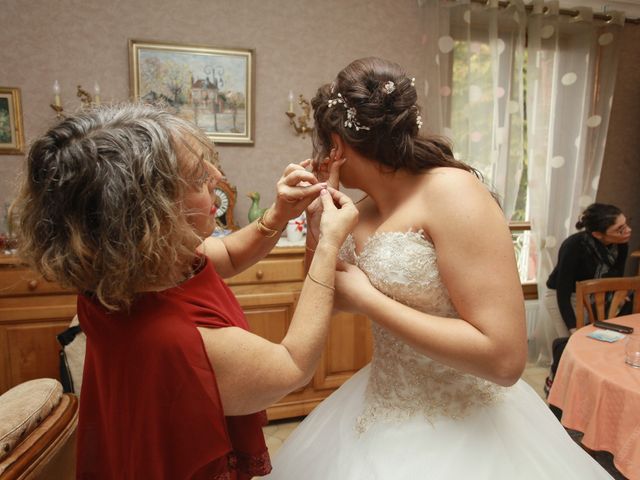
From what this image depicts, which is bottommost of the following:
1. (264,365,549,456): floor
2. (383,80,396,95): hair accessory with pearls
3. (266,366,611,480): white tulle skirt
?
(264,365,549,456): floor

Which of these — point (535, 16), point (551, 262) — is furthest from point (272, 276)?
point (535, 16)

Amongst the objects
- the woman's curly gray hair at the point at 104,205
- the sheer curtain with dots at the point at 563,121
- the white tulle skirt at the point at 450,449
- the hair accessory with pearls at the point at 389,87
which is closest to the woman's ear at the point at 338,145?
the hair accessory with pearls at the point at 389,87

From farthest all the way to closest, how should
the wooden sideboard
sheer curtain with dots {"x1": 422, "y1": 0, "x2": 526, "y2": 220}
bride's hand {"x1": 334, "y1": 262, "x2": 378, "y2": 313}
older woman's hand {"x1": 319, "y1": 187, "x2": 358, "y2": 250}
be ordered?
1. sheer curtain with dots {"x1": 422, "y1": 0, "x2": 526, "y2": 220}
2. the wooden sideboard
3. bride's hand {"x1": 334, "y1": 262, "x2": 378, "y2": 313}
4. older woman's hand {"x1": 319, "y1": 187, "x2": 358, "y2": 250}

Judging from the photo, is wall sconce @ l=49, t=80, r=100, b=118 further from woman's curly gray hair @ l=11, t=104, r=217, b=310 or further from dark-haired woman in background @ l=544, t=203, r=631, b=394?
dark-haired woman in background @ l=544, t=203, r=631, b=394

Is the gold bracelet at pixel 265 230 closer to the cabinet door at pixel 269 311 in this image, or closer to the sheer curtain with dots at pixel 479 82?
the cabinet door at pixel 269 311

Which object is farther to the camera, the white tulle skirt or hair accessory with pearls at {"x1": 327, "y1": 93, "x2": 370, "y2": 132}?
hair accessory with pearls at {"x1": 327, "y1": 93, "x2": 370, "y2": 132}

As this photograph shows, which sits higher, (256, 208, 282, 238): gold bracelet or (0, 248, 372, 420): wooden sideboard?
(256, 208, 282, 238): gold bracelet

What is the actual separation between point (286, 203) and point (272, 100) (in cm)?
196

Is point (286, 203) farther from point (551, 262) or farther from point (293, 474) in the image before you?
point (551, 262)

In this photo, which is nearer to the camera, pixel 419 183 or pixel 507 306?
pixel 507 306

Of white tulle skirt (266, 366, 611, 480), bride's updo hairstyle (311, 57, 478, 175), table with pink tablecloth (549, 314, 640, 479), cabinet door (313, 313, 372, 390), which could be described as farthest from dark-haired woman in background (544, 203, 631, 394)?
bride's updo hairstyle (311, 57, 478, 175)

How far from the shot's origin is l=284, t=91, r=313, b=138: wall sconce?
2.94m

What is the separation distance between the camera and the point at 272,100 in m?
2.96

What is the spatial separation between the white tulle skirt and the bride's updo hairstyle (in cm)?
65
